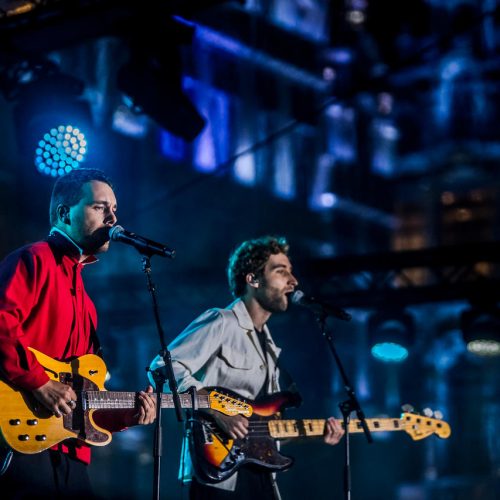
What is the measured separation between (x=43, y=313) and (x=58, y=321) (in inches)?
4.2

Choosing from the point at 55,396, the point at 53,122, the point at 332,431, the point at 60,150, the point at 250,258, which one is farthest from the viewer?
the point at 53,122

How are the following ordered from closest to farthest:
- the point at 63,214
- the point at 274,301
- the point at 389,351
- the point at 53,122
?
the point at 63,214
the point at 274,301
the point at 53,122
the point at 389,351

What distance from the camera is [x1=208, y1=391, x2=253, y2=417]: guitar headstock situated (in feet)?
17.1

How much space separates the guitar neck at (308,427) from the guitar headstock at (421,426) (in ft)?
0.41

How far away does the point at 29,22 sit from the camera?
7.51 metres

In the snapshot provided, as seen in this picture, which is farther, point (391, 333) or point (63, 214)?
point (391, 333)

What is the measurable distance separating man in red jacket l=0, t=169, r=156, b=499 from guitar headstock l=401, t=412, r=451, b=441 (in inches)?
99.1

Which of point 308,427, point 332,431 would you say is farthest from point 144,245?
point 332,431

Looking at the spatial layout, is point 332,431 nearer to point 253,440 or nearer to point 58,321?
point 253,440

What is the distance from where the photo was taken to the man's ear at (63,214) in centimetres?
476

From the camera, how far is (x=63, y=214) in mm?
4781

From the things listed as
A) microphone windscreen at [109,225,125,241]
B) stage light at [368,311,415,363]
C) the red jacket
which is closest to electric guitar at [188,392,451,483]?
the red jacket

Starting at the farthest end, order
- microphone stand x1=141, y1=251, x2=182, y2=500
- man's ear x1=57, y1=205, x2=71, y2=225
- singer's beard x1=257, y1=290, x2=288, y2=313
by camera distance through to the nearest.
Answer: singer's beard x1=257, y1=290, x2=288, y2=313
man's ear x1=57, y1=205, x2=71, y2=225
microphone stand x1=141, y1=251, x2=182, y2=500

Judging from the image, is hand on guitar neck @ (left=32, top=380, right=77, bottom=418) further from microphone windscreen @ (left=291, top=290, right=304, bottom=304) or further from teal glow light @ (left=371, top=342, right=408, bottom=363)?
teal glow light @ (left=371, top=342, right=408, bottom=363)
